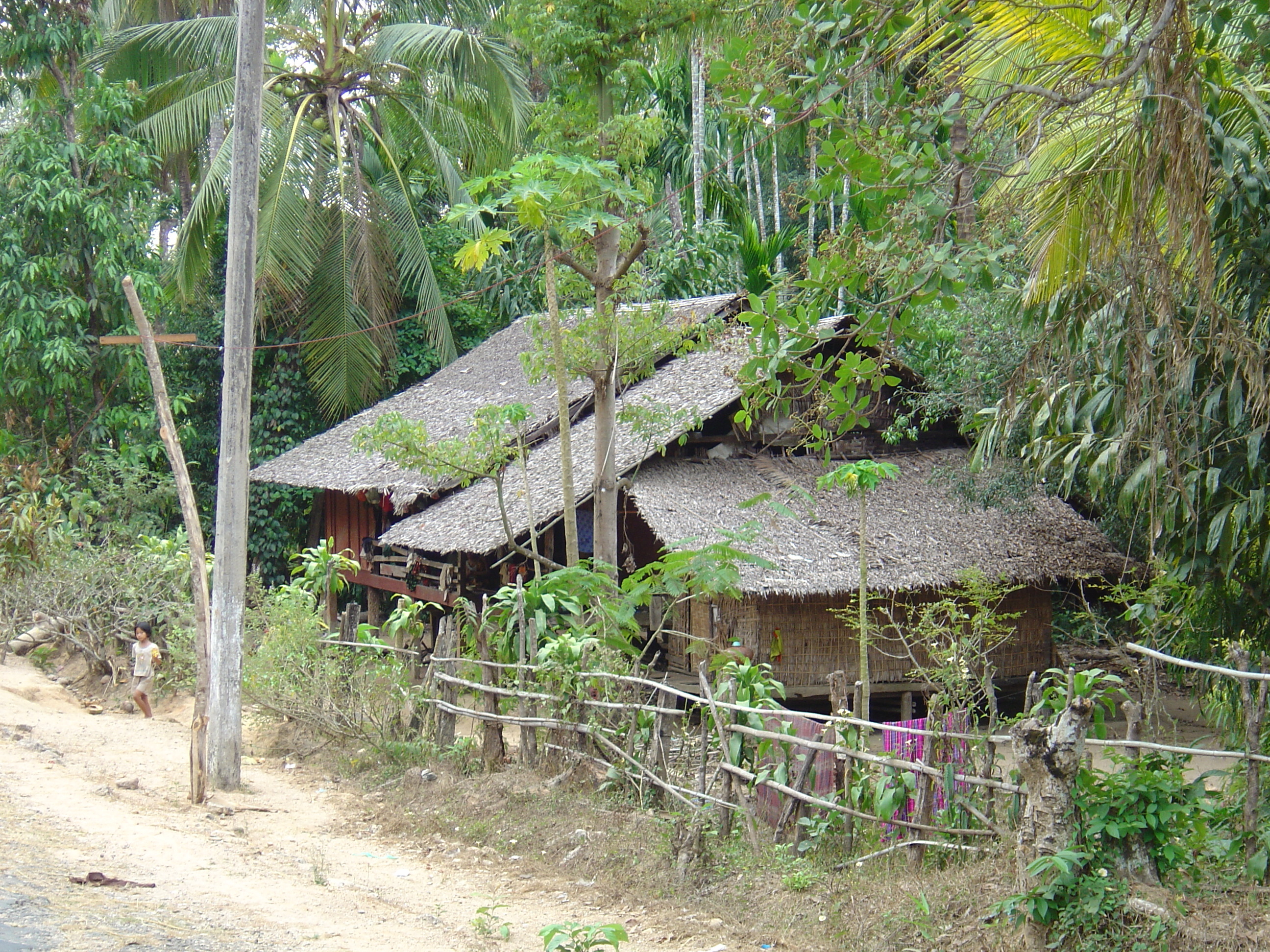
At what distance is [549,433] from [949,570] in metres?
4.48

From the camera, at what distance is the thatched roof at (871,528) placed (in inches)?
367

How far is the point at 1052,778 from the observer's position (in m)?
4.05

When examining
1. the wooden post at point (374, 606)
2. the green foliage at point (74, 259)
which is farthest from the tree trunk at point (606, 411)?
the green foliage at point (74, 259)

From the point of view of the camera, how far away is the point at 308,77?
14.2 metres

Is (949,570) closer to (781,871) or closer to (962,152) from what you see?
(781,871)

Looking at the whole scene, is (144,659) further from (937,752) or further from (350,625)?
(937,752)

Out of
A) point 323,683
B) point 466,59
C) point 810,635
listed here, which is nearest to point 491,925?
point 323,683

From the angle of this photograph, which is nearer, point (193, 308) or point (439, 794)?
point (439, 794)

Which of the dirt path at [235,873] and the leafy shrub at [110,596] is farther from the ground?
the leafy shrub at [110,596]

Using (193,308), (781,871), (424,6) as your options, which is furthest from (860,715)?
(193,308)

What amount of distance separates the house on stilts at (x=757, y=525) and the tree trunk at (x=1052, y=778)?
453 centimetres

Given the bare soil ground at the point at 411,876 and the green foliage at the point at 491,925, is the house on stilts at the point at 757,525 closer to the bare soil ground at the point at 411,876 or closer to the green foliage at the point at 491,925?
the bare soil ground at the point at 411,876

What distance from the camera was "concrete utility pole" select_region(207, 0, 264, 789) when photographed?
23.6 ft

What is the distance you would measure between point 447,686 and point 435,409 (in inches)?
266
